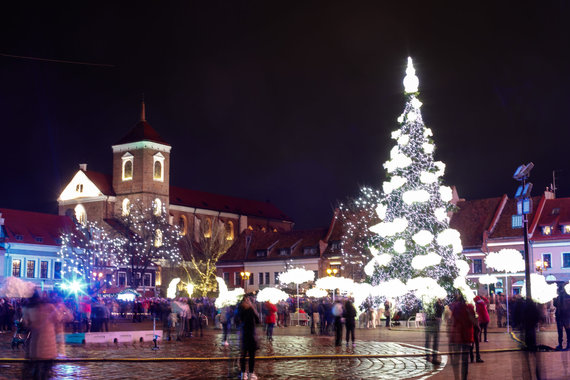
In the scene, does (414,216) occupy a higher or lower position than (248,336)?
higher

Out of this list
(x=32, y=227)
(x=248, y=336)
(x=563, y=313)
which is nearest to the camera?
(x=248, y=336)

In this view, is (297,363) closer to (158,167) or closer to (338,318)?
(338,318)

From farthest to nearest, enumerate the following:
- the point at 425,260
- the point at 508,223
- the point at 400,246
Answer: the point at 508,223 → the point at 400,246 → the point at 425,260

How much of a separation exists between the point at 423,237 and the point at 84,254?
56850 mm

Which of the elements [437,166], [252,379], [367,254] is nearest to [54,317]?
[252,379]

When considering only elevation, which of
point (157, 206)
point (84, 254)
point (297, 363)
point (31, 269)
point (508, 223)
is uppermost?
point (157, 206)


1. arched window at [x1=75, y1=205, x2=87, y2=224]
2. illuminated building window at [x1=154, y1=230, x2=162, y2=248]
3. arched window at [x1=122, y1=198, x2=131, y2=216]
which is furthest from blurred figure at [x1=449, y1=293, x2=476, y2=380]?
arched window at [x1=75, y1=205, x2=87, y2=224]

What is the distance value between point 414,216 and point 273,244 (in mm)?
50692

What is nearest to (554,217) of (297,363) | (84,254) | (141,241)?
(141,241)

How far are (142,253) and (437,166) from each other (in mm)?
51664

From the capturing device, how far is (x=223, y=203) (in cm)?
12338

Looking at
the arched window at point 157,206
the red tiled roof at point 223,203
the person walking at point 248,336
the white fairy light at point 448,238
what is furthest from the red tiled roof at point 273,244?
the person walking at point 248,336

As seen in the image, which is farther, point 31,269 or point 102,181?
point 102,181

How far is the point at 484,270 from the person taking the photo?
66.8 meters
